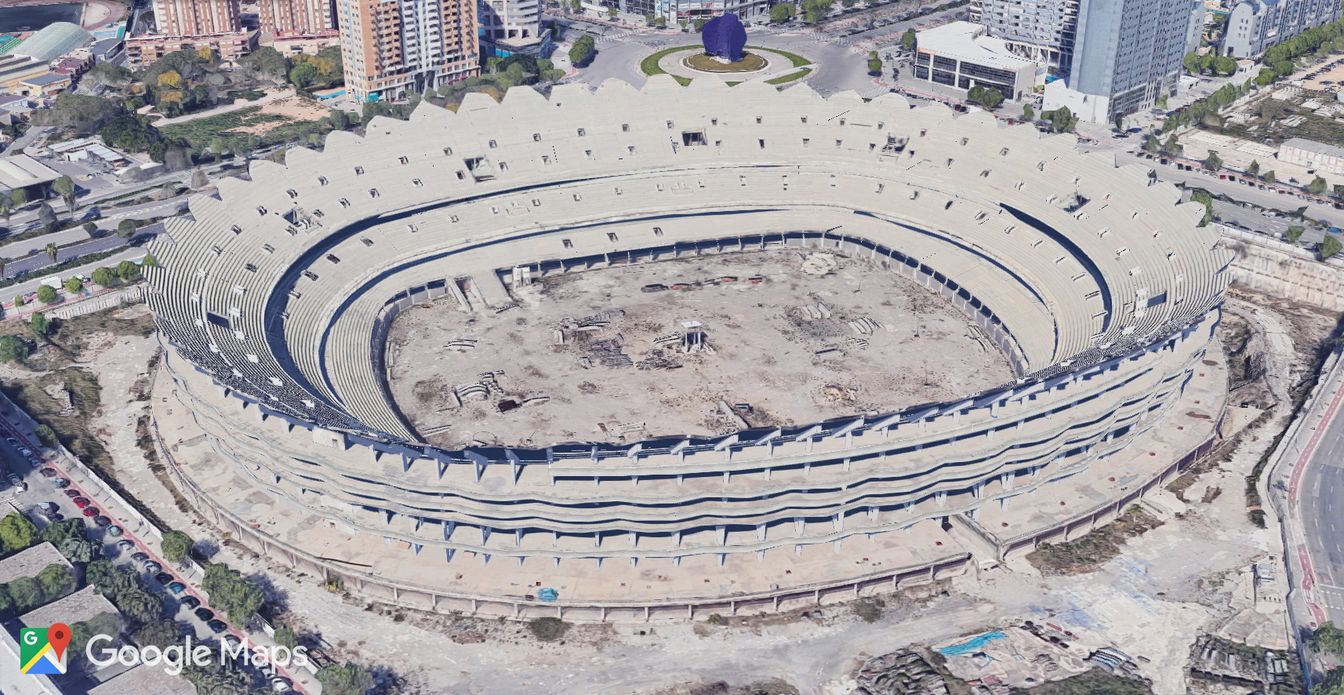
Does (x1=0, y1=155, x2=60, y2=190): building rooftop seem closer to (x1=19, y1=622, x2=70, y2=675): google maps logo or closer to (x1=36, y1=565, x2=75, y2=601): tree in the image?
(x1=36, y1=565, x2=75, y2=601): tree

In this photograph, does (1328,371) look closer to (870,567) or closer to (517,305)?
(870,567)

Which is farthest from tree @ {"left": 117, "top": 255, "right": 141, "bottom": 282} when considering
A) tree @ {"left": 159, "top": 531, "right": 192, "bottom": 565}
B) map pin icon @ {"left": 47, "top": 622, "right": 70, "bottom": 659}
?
map pin icon @ {"left": 47, "top": 622, "right": 70, "bottom": 659}

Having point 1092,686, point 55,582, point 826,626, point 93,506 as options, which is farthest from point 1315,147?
point 55,582

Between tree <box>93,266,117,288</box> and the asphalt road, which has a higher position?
tree <box>93,266,117,288</box>

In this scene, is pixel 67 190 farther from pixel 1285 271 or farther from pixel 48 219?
pixel 1285 271

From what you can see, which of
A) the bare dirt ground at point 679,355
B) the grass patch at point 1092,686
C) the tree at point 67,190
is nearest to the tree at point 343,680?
the bare dirt ground at point 679,355

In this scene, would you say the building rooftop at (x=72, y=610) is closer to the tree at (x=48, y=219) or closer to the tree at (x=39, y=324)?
the tree at (x=39, y=324)

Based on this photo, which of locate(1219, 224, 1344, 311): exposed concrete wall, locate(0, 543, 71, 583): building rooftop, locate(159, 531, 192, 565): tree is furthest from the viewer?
locate(1219, 224, 1344, 311): exposed concrete wall
